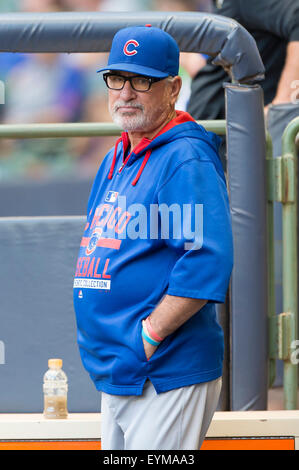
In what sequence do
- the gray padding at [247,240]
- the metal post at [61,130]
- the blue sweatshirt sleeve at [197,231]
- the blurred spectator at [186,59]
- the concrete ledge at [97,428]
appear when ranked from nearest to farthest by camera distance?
the blue sweatshirt sleeve at [197,231] < the concrete ledge at [97,428] < the gray padding at [247,240] < the metal post at [61,130] < the blurred spectator at [186,59]

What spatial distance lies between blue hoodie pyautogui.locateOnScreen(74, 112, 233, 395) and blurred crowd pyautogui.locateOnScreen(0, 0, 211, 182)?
11.6ft

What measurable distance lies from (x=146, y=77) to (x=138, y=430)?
0.92 meters

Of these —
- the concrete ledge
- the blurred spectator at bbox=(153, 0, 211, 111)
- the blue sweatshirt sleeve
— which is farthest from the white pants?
the blurred spectator at bbox=(153, 0, 211, 111)

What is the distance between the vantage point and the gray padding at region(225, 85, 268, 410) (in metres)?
3.08

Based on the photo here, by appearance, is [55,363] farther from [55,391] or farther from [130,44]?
[130,44]

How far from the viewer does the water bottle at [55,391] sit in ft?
9.75

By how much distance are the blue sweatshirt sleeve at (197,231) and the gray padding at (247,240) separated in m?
0.98

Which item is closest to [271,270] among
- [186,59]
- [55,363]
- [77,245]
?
[77,245]

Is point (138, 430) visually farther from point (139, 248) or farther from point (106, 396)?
point (139, 248)

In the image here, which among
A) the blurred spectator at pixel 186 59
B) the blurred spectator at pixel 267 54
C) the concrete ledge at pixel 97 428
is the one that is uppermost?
the blurred spectator at pixel 186 59

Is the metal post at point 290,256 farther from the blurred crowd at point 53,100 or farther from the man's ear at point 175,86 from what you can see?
the blurred crowd at point 53,100

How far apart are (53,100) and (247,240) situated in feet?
10.3

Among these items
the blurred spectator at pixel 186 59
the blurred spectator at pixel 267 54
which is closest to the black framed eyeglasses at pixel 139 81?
the blurred spectator at pixel 267 54

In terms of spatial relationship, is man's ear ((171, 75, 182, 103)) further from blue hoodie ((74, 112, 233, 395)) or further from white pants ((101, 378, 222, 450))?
white pants ((101, 378, 222, 450))
